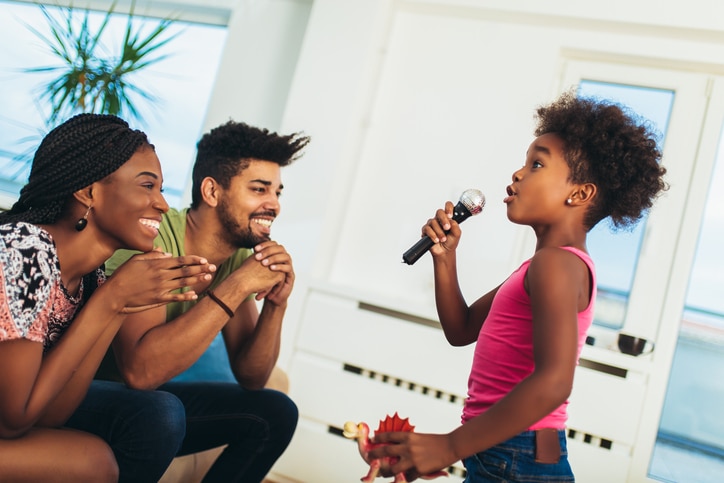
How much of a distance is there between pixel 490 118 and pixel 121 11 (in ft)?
7.31

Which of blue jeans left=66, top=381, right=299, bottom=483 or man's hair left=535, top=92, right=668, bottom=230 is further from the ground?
man's hair left=535, top=92, right=668, bottom=230

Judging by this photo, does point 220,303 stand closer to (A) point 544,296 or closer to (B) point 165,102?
(A) point 544,296

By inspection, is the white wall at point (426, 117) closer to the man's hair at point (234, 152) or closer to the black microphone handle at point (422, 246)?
the man's hair at point (234, 152)

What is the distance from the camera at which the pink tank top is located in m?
1.21

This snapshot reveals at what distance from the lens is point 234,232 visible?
6.55ft

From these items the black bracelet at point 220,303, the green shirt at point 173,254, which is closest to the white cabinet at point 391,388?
the green shirt at point 173,254

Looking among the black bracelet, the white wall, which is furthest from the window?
the black bracelet

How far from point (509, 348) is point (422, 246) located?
284mm

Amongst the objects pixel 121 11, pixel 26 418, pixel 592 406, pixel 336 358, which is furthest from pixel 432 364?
pixel 121 11

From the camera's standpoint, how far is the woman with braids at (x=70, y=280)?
1.22m

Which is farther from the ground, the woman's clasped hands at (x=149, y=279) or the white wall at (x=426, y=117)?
the white wall at (x=426, y=117)

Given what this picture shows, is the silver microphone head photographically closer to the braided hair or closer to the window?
the braided hair

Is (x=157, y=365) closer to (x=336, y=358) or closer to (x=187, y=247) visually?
(x=187, y=247)

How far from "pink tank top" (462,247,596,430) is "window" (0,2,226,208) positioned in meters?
2.75
